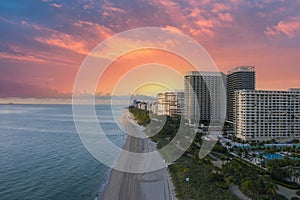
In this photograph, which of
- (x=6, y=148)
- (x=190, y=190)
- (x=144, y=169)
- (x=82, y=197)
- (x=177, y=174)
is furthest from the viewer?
(x=6, y=148)

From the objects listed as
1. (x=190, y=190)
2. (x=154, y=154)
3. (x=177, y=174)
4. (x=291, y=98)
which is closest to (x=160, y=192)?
(x=190, y=190)

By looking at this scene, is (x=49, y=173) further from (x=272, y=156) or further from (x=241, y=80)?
(x=241, y=80)

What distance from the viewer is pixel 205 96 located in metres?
48.1

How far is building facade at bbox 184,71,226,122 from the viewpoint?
47.2 m

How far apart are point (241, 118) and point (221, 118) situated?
1639 centimetres

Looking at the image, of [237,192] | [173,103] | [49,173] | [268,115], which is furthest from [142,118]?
[237,192]

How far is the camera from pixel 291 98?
30.2 metres

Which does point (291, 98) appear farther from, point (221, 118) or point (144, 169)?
point (144, 169)

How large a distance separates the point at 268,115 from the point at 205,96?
19145 millimetres

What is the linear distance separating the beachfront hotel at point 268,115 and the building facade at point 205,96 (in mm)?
16242

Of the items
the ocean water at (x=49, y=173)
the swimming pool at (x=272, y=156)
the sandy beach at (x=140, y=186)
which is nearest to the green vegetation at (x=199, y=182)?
the sandy beach at (x=140, y=186)

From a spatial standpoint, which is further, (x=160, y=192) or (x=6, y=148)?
(x=6, y=148)

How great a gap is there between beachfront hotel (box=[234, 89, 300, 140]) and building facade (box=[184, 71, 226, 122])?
53.3 feet

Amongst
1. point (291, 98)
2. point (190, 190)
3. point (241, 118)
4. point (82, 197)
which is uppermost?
point (291, 98)
